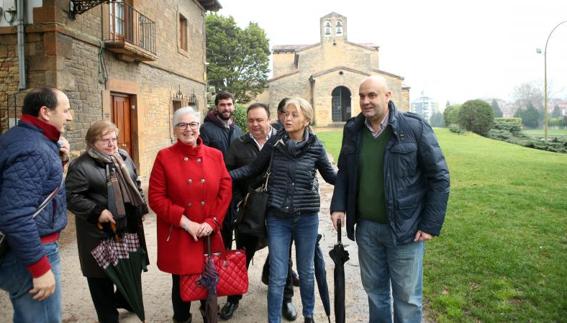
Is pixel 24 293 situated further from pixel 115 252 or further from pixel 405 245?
pixel 405 245

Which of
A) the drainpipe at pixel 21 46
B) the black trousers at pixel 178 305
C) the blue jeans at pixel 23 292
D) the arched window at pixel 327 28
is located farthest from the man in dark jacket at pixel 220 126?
the arched window at pixel 327 28

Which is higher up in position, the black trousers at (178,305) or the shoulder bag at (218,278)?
the shoulder bag at (218,278)

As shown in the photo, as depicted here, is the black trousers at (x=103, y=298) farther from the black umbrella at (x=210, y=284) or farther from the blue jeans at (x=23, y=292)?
the blue jeans at (x=23, y=292)

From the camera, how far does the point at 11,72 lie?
310 inches

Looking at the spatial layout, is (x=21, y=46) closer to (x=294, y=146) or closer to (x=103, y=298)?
(x=103, y=298)

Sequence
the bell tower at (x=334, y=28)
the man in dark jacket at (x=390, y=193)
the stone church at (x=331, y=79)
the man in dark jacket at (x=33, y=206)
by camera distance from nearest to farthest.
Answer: the man in dark jacket at (x=33, y=206)
the man in dark jacket at (x=390, y=193)
the stone church at (x=331, y=79)
the bell tower at (x=334, y=28)

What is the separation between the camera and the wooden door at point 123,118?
34.5 feet

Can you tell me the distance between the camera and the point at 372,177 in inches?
115

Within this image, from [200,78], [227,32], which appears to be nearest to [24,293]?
[200,78]

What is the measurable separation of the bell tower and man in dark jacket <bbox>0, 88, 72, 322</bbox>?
4180 cm

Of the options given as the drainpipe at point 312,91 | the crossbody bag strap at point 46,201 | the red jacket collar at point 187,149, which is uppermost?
the drainpipe at point 312,91

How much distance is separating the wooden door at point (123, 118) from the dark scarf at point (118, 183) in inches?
307

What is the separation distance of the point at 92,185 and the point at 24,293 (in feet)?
3.56

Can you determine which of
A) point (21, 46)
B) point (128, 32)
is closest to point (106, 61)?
point (128, 32)
